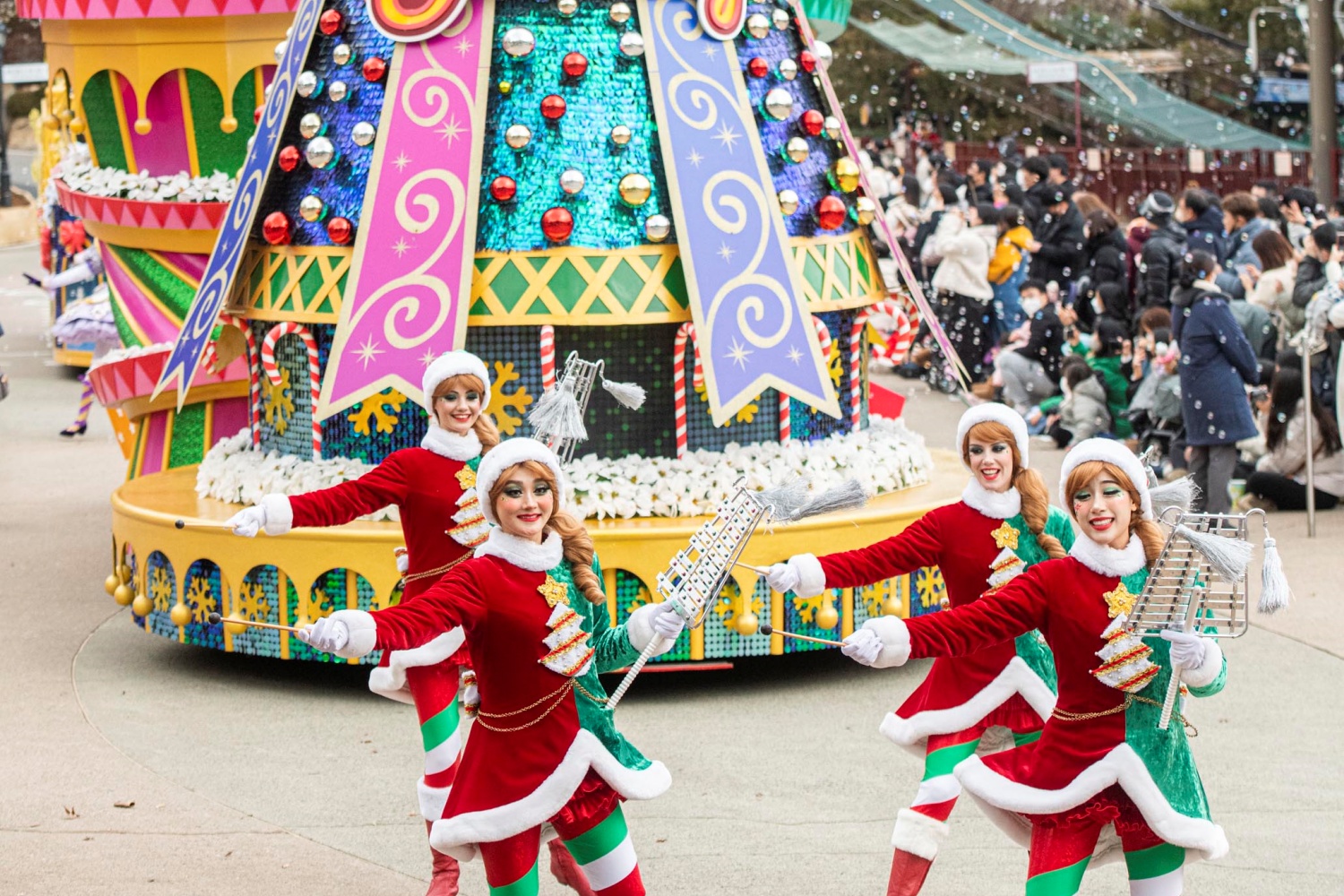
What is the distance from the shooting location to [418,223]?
9031 mm

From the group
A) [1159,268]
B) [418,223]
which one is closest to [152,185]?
[418,223]

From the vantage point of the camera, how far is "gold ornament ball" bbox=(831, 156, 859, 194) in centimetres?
963

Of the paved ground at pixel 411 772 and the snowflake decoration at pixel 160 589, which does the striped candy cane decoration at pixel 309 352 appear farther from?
the paved ground at pixel 411 772

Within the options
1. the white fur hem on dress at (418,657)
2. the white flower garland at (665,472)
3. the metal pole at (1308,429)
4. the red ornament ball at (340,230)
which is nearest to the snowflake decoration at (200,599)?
the white flower garland at (665,472)

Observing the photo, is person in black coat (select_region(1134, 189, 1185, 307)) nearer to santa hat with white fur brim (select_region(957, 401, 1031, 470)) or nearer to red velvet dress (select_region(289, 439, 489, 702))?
santa hat with white fur brim (select_region(957, 401, 1031, 470))

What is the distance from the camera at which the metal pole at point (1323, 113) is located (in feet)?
60.3

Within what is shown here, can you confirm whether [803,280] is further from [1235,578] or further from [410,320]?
[1235,578]

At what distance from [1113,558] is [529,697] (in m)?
1.56

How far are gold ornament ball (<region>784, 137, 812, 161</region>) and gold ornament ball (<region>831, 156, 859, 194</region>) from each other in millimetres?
241

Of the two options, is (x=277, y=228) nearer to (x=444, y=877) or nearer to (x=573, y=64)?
(x=573, y=64)

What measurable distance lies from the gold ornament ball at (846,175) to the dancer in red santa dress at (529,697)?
440cm

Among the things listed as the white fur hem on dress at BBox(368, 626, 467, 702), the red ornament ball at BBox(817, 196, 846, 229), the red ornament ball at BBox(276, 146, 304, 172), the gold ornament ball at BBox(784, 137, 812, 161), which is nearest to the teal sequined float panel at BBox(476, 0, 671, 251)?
the gold ornament ball at BBox(784, 137, 812, 161)

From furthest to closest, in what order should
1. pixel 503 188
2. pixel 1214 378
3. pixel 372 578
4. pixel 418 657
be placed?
1. pixel 1214 378
2. pixel 503 188
3. pixel 372 578
4. pixel 418 657

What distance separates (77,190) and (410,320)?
4069mm
